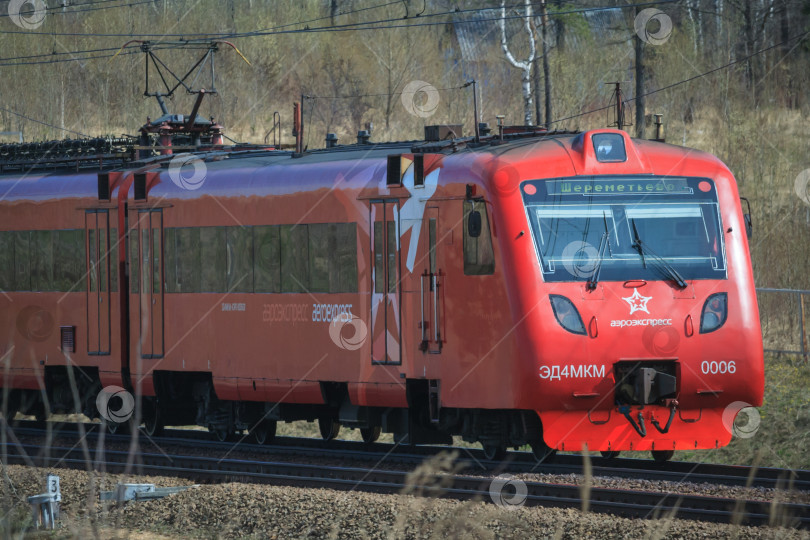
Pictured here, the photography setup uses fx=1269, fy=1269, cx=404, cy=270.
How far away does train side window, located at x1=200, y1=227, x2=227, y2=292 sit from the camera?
15633 mm

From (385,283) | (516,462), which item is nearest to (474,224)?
(385,283)

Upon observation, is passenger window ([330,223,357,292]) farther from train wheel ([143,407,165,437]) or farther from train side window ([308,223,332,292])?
train wheel ([143,407,165,437])

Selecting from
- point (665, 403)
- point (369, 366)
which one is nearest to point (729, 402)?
point (665, 403)

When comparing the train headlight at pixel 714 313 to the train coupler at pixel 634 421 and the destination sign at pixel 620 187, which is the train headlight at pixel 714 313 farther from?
the destination sign at pixel 620 187

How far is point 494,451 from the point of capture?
1348 centimetres

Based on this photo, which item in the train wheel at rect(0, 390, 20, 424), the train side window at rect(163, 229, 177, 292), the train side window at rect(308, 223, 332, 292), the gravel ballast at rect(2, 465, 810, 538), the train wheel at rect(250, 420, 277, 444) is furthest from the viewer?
the train wheel at rect(0, 390, 20, 424)

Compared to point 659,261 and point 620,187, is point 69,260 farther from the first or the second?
point 659,261

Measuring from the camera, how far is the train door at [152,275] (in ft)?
53.6

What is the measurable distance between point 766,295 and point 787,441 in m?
7.90

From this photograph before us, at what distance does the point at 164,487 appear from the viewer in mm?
12484

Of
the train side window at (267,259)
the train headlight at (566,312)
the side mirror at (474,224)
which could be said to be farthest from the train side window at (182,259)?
the train headlight at (566,312)

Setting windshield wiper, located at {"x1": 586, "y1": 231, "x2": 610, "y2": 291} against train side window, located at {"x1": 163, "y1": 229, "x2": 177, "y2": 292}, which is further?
train side window, located at {"x1": 163, "y1": 229, "x2": 177, "y2": 292}

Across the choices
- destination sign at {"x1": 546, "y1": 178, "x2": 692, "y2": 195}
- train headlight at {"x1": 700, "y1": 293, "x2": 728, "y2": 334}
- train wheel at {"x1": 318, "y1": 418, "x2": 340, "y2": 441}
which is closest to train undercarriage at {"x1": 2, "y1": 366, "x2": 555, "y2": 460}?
train wheel at {"x1": 318, "y1": 418, "x2": 340, "y2": 441}

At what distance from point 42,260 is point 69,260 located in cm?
66
